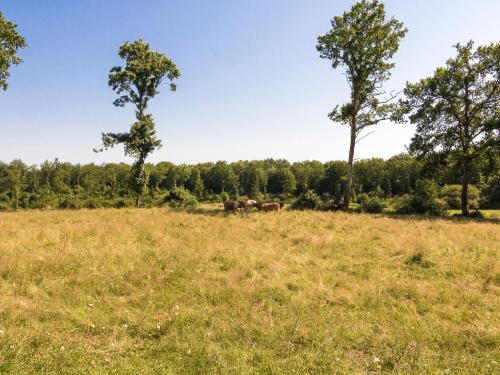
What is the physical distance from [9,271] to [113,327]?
4338 millimetres

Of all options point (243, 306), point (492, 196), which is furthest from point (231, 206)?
point (492, 196)

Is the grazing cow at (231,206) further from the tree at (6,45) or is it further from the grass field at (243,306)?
the tree at (6,45)

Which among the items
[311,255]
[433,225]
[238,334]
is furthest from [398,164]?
[238,334]

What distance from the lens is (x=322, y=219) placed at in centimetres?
1864

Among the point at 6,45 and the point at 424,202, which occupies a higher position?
the point at 6,45

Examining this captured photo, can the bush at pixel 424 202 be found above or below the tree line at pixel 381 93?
below

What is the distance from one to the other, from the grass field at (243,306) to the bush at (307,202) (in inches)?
525

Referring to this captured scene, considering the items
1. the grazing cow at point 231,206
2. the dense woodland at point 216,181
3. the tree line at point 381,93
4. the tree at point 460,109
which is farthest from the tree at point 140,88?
the dense woodland at point 216,181

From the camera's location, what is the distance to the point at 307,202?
86.0 feet

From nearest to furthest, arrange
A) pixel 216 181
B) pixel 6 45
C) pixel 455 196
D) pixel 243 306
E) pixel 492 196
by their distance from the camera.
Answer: pixel 243 306 → pixel 6 45 → pixel 455 196 → pixel 492 196 → pixel 216 181

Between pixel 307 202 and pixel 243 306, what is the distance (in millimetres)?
20365

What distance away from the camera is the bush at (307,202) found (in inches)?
1017

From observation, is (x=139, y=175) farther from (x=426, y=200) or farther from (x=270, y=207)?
(x=426, y=200)

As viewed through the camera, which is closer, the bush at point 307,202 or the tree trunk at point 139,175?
the bush at point 307,202
